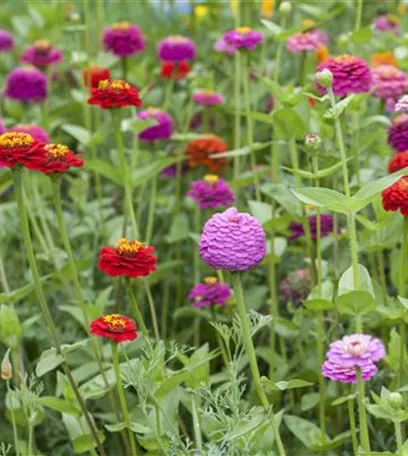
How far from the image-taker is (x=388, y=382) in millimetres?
1632

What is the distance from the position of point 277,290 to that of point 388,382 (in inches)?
15.5

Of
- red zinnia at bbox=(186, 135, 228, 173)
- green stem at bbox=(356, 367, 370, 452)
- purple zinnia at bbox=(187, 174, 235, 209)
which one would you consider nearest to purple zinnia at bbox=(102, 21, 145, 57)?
red zinnia at bbox=(186, 135, 228, 173)

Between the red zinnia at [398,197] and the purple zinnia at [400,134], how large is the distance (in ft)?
1.10

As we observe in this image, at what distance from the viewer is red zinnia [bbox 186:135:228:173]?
206 centimetres

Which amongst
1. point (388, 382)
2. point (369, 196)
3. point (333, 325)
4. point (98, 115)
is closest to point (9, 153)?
point (369, 196)

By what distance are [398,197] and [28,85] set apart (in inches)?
43.5

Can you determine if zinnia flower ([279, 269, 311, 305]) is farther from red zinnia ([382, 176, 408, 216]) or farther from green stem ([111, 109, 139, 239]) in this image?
red zinnia ([382, 176, 408, 216])

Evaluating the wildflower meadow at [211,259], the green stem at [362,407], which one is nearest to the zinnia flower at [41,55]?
the wildflower meadow at [211,259]

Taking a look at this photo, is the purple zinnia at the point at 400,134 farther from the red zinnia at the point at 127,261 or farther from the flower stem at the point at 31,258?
the flower stem at the point at 31,258

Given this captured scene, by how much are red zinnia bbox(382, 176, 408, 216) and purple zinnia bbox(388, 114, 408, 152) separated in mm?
335

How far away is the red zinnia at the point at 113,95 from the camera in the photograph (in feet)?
4.88

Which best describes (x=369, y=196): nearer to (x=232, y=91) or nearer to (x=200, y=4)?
(x=232, y=91)

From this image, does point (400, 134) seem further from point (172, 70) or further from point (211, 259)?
point (172, 70)

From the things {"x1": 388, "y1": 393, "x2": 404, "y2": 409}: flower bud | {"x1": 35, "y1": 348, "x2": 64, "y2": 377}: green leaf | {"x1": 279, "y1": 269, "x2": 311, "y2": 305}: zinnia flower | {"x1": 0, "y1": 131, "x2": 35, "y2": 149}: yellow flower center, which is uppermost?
{"x1": 0, "y1": 131, "x2": 35, "y2": 149}: yellow flower center
